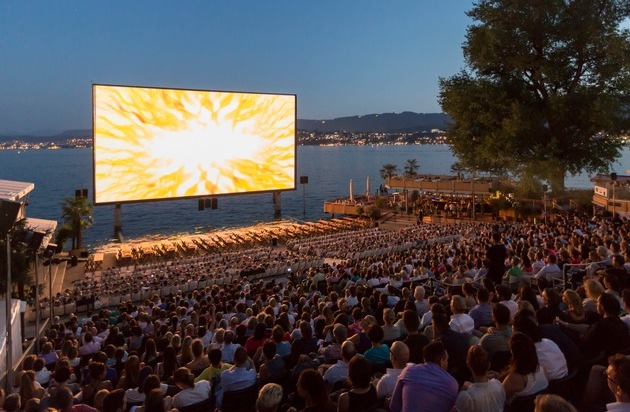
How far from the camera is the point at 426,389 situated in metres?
4.18

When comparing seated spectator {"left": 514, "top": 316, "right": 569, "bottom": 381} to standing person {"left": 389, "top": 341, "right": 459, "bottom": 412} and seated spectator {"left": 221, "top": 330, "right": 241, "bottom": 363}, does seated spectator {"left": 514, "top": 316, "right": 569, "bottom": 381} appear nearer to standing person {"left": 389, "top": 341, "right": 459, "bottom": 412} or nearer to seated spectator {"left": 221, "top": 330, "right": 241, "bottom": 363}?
standing person {"left": 389, "top": 341, "right": 459, "bottom": 412}

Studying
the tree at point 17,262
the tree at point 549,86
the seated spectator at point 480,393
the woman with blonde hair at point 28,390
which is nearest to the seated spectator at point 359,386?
the seated spectator at point 480,393

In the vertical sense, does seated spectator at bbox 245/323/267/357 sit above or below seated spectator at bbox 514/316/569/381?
below

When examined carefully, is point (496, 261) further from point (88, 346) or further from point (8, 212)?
point (8, 212)

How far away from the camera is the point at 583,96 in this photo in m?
29.5

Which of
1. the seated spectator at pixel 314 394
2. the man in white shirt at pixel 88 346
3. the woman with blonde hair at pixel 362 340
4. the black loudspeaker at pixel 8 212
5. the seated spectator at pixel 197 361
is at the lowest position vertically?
the man in white shirt at pixel 88 346

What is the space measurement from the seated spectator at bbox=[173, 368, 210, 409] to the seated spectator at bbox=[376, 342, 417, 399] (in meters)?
1.84

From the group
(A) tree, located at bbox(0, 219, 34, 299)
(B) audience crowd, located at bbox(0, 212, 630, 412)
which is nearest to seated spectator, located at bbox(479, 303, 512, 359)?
(B) audience crowd, located at bbox(0, 212, 630, 412)

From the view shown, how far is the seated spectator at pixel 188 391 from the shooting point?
17.4ft

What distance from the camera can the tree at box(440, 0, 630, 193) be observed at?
29781 mm

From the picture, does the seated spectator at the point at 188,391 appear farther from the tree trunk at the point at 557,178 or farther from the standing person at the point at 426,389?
the tree trunk at the point at 557,178

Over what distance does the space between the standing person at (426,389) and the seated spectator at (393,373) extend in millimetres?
426

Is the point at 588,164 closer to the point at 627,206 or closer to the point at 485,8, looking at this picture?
the point at 627,206

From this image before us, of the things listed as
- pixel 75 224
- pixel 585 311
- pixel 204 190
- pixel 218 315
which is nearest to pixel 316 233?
pixel 204 190
